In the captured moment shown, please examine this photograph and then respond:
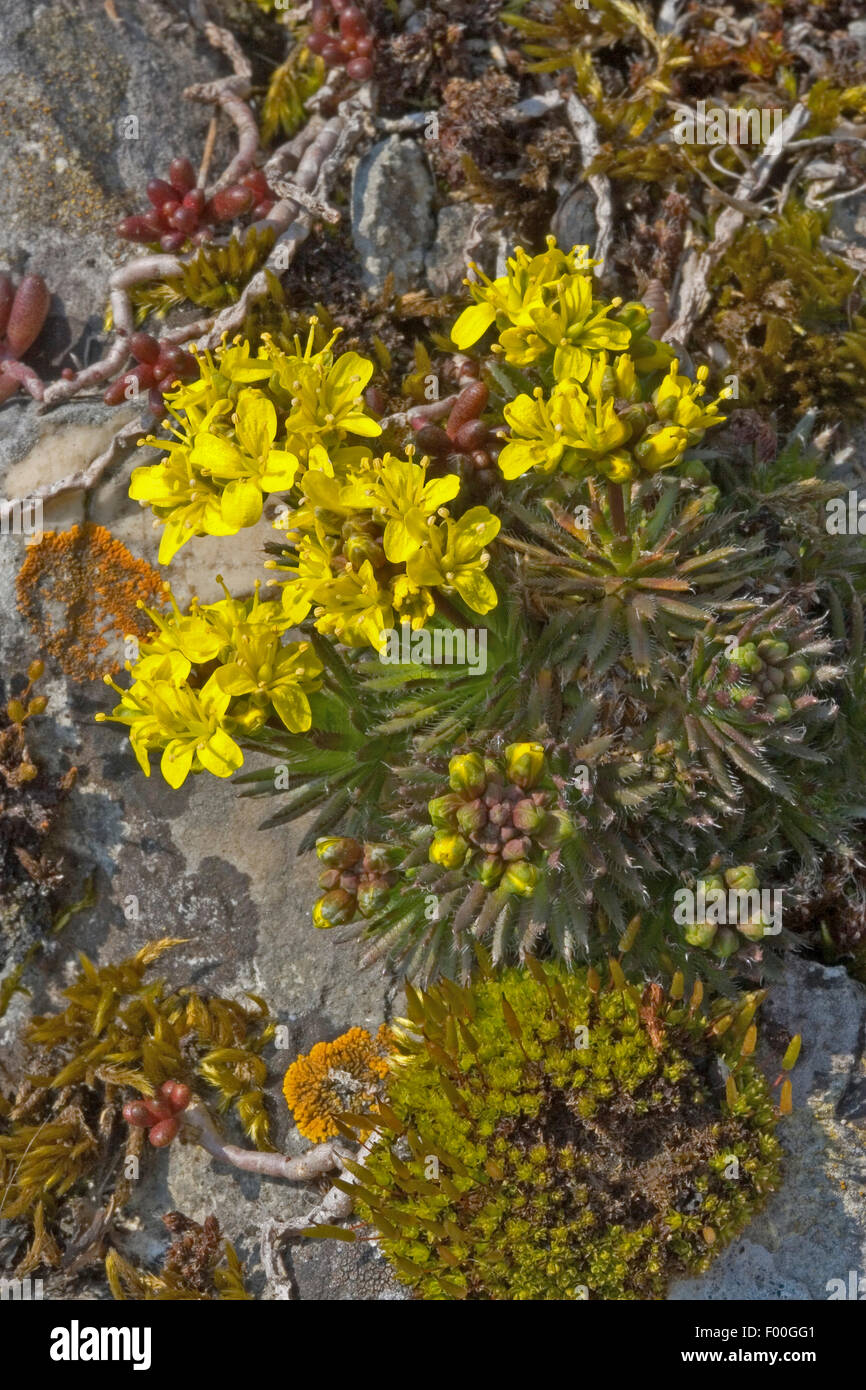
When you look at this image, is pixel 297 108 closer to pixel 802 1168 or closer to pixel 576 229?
pixel 576 229

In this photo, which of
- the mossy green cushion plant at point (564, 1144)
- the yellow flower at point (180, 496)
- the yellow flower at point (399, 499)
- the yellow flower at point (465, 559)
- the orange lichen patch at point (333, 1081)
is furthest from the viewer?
the orange lichen patch at point (333, 1081)

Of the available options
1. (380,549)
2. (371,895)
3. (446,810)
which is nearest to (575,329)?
(380,549)

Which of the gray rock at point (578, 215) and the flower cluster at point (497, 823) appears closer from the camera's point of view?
the flower cluster at point (497, 823)

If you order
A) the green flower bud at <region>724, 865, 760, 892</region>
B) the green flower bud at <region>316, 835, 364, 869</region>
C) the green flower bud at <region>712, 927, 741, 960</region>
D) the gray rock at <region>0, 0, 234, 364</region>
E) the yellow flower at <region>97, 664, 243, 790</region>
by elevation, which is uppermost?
the gray rock at <region>0, 0, 234, 364</region>

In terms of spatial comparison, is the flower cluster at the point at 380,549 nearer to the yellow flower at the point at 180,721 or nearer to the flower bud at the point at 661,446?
the yellow flower at the point at 180,721

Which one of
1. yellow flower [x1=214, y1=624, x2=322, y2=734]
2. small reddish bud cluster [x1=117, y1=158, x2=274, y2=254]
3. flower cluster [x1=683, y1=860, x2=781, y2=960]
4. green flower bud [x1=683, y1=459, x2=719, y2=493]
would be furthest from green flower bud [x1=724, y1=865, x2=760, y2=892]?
small reddish bud cluster [x1=117, y1=158, x2=274, y2=254]

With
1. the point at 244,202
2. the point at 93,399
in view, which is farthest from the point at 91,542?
the point at 244,202

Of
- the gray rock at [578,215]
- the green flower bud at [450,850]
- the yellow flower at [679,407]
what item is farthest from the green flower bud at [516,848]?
the gray rock at [578,215]

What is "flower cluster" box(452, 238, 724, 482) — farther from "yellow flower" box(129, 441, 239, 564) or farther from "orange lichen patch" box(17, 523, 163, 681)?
"orange lichen patch" box(17, 523, 163, 681)
